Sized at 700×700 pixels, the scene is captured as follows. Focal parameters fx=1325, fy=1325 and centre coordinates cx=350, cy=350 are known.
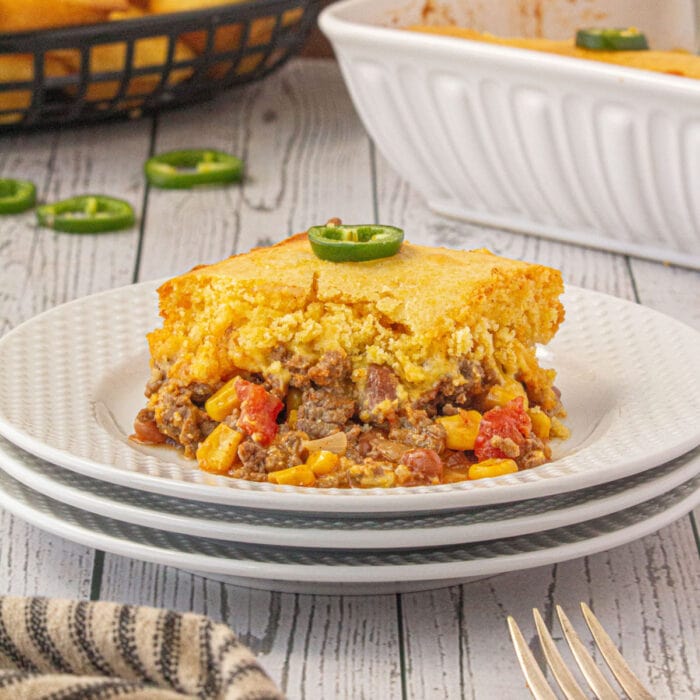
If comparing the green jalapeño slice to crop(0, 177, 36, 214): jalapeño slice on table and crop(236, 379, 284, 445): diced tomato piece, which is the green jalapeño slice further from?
crop(0, 177, 36, 214): jalapeño slice on table

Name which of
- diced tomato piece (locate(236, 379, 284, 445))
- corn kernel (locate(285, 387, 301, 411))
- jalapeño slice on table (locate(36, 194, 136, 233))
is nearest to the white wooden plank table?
jalapeño slice on table (locate(36, 194, 136, 233))

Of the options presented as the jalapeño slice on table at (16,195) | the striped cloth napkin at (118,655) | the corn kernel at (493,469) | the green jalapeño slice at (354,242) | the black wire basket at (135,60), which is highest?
the green jalapeño slice at (354,242)

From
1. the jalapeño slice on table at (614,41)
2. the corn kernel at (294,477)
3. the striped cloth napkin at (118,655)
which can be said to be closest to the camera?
the striped cloth napkin at (118,655)

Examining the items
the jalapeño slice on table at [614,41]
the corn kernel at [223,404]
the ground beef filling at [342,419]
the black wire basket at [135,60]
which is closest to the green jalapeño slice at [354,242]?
the ground beef filling at [342,419]

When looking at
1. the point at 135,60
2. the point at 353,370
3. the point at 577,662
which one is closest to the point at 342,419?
the point at 353,370

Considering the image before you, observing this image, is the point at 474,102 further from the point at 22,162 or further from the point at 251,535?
the point at 251,535

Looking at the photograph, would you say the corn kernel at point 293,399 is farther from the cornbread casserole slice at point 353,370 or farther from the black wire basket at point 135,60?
the black wire basket at point 135,60
